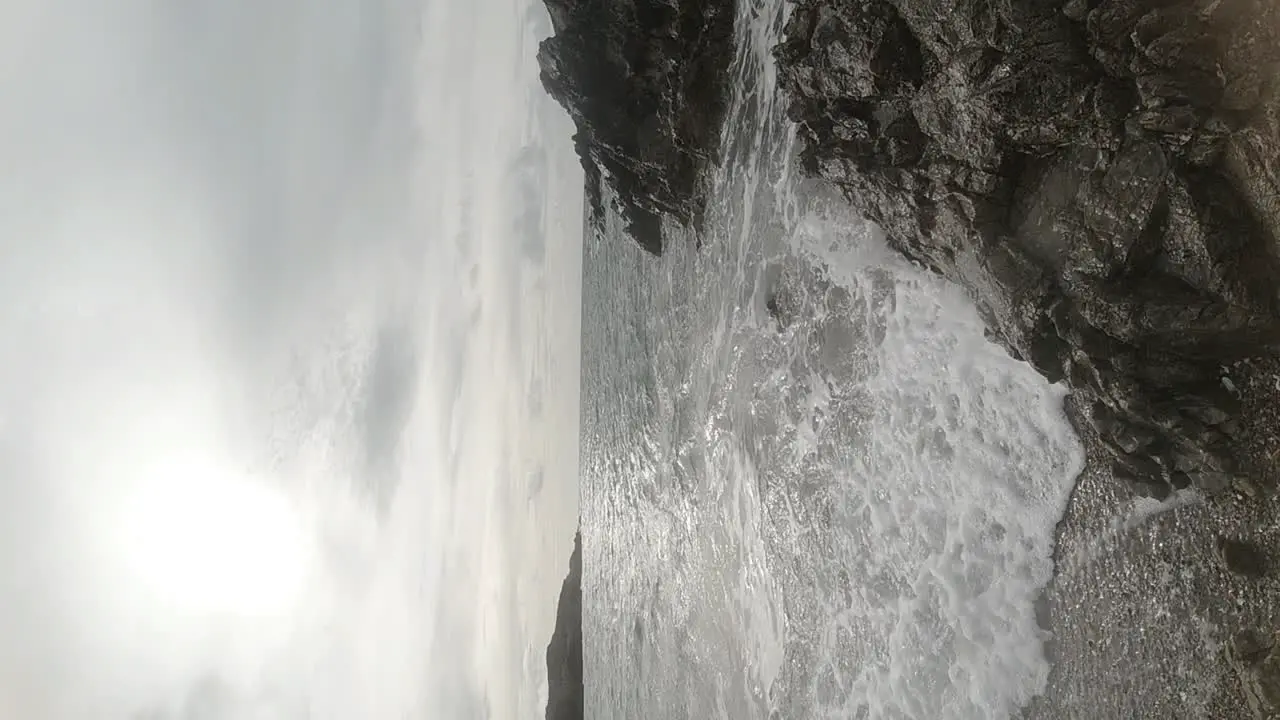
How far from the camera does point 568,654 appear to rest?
15.0m

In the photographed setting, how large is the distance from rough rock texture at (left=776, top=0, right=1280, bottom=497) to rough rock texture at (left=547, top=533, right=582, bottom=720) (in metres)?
12.1

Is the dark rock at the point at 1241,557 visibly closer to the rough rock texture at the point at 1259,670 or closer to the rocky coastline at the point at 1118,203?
the rocky coastline at the point at 1118,203

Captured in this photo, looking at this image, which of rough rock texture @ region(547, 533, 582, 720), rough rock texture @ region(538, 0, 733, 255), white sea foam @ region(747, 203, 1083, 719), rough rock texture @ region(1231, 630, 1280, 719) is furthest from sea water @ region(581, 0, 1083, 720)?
rough rock texture @ region(547, 533, 582, 720)

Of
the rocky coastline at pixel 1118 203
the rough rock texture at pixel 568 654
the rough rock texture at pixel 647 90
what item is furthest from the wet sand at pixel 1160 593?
the rough rock texture at pixel 568 654

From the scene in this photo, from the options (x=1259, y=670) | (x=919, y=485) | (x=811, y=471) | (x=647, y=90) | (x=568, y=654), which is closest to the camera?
(x=1259, y=670)

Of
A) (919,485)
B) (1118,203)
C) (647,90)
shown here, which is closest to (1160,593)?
(1118,203)

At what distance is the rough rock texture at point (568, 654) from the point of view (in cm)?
1488

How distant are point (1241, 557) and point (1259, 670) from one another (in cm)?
32

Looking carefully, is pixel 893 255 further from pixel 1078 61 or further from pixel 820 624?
pixel 820 624

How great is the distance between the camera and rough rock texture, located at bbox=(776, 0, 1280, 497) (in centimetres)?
254

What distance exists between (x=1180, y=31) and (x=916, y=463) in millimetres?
2330

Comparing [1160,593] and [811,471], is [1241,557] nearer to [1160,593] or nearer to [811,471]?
[1160,593]

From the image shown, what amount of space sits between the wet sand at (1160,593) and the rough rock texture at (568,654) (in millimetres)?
12005

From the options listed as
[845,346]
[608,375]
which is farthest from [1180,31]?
[608,375]
